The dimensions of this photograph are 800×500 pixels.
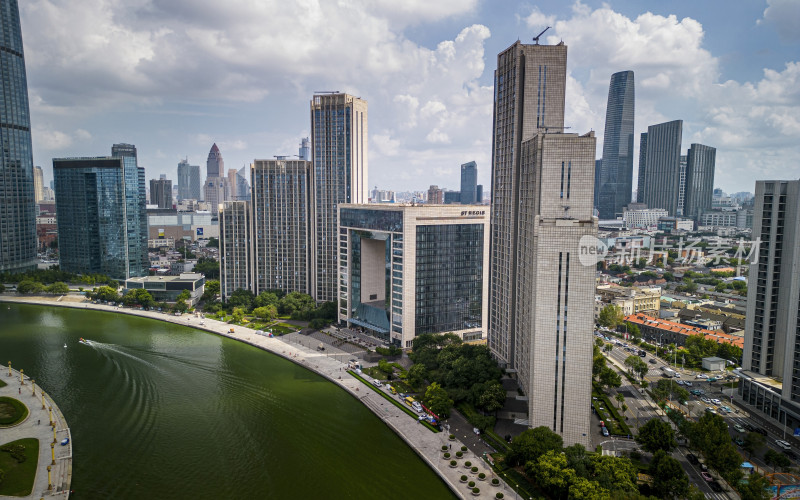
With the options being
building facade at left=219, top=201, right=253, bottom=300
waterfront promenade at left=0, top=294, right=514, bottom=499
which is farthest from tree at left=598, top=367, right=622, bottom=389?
building facade at left=219, top=201, right=253, bottom=300

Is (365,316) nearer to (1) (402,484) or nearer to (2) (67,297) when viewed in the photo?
(1) (402,484)

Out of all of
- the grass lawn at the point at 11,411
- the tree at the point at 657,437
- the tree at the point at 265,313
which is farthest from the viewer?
the tree at the point at 265,313

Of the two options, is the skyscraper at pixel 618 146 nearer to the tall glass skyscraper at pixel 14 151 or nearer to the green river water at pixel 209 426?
the green river water at pixel 209 426

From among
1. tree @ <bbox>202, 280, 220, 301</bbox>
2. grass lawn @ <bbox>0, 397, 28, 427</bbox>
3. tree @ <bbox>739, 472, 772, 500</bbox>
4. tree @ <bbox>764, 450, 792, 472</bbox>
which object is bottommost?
grass lawn @ <bbox>0, 397, 28, 427</bbox>

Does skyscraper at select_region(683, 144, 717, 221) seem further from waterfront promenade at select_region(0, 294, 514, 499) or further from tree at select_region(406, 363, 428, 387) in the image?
waterfront promenade at select_region(0, 294, 514, 499)

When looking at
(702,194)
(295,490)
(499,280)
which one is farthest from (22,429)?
(702,194)

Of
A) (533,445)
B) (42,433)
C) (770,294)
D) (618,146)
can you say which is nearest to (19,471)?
(42,433)

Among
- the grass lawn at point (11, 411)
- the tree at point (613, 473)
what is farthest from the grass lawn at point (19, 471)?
the tree at point (613, 473)
